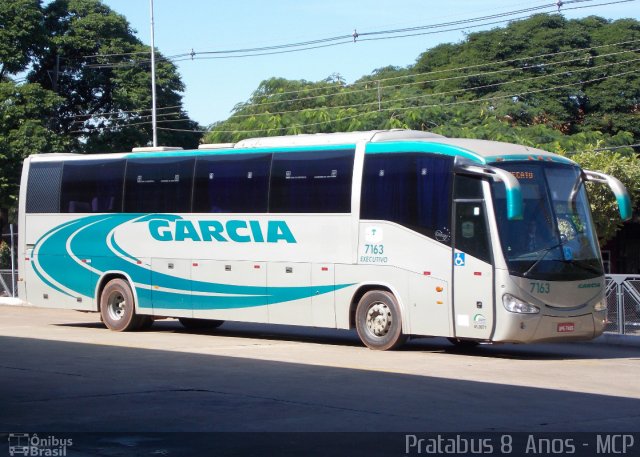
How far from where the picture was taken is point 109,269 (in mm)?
22312

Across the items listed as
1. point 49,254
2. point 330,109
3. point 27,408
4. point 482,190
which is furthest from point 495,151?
point 330,109

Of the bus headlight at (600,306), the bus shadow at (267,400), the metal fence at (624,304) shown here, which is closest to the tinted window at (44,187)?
the bus shadow at (267,400)

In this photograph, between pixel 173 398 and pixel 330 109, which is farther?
pixel 330 109

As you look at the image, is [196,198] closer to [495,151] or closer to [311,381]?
[495,151]

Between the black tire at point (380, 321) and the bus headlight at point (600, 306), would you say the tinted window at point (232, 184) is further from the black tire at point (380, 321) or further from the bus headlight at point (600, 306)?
the bus headlight at point (600, 306)

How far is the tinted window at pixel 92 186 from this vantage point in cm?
2230

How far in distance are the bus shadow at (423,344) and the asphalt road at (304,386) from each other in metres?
0.06

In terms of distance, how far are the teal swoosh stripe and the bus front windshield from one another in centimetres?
511

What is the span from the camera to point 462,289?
55.6ft

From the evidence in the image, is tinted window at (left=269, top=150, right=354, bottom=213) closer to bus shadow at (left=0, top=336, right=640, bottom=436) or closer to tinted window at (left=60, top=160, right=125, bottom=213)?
bus shadow at (left=0, top=336, right=640, bottom=436)

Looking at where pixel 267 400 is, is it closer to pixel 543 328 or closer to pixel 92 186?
pixel 543 328

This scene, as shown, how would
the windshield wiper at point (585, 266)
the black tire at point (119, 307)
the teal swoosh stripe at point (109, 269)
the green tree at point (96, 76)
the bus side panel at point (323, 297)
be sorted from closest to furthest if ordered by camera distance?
the windshield wiper at point (585, 266), the bus side panel at point (323, 297), the teal swoosh stripe at point (109, 269), the black tire at point (119, 307), the green tree at point (96, 76)

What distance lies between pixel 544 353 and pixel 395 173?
4.38m

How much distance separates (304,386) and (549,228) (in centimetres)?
587
